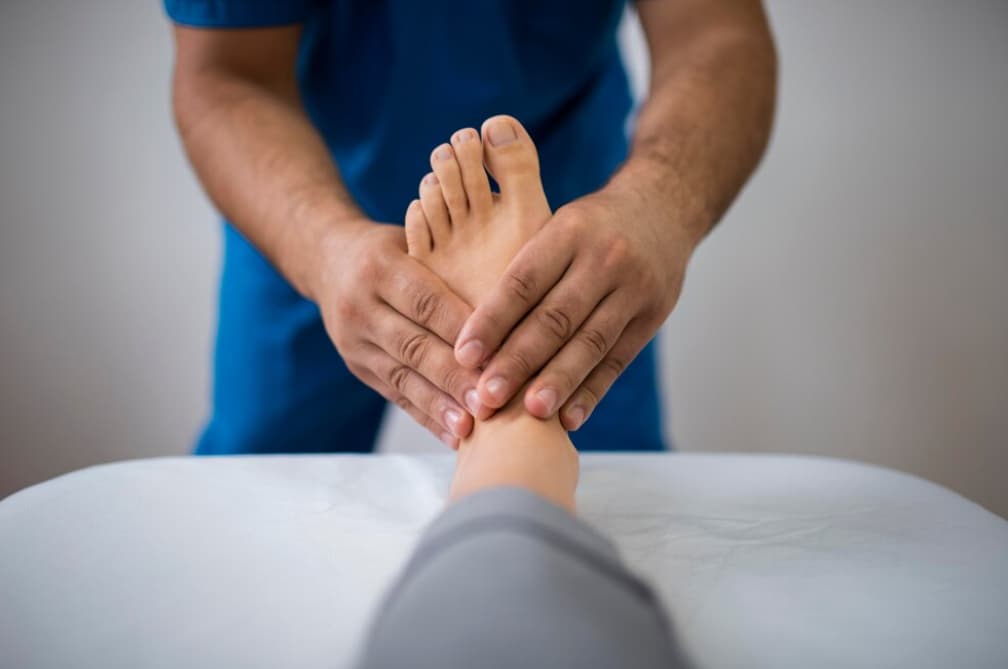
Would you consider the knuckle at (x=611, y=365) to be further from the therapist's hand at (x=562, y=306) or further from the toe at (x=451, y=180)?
the toe at (x=451, y=180)

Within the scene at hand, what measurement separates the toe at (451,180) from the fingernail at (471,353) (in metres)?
0.18

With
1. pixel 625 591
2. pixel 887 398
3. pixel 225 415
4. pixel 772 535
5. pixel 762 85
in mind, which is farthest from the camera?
pixel 887 398

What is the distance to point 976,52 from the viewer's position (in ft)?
5.21

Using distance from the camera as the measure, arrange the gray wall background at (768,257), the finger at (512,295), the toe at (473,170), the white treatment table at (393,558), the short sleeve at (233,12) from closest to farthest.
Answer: the white treatment table at (393,558) < the finger at (512,295) < the toe at (473,170) < the short sleeve at (233,12) < the gray wall background at (768,257)

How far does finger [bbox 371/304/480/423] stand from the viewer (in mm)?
733

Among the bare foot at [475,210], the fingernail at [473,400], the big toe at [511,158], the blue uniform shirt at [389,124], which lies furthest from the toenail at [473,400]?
the blue uniform shirt at [389,124]

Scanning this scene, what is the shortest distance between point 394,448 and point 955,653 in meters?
1.57

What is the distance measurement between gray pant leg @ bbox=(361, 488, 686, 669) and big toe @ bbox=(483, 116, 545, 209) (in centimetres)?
43

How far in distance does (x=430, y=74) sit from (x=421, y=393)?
1.71ft

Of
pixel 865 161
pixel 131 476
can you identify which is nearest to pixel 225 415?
pixel 131 476

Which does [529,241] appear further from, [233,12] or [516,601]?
[233,12]

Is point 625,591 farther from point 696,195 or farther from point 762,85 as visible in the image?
point 762,85

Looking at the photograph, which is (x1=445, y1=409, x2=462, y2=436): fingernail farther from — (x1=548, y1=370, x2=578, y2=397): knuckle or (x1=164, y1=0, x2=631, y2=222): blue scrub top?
(x1=164, y1=0, x2=631, y2=222): blue scrub top

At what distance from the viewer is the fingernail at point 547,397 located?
27.7 inches
